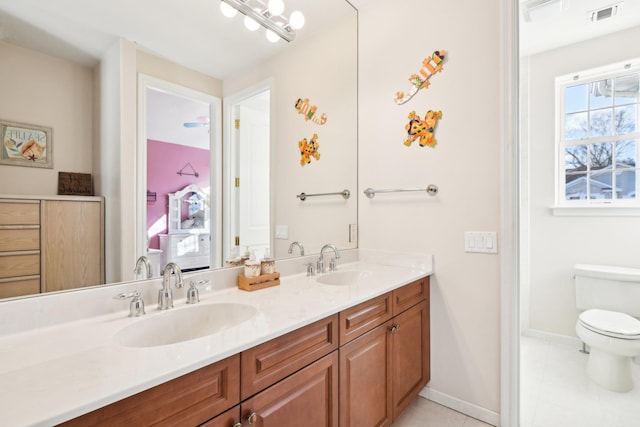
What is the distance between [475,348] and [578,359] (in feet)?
4.37

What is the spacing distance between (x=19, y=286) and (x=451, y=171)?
1.99 m

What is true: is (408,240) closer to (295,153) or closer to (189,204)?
(295,153)

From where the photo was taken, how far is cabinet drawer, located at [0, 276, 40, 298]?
946 mm

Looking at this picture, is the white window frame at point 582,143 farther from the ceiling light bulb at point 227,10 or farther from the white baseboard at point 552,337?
the ceiling light bulb at point 227,10

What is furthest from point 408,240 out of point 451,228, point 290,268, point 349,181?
Result: point 290,268

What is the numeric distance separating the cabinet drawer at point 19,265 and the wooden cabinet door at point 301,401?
2.62 feet

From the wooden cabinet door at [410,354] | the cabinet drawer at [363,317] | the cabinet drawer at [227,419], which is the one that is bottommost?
the wooden cabinet door at [410,354]

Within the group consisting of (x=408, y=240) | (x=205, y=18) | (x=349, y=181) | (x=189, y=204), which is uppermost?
(x=205, y=18)

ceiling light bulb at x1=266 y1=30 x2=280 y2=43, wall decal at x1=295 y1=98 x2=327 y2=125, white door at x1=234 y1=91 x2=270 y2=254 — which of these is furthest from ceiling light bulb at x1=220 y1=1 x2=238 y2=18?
wall decal at x1=295 y1=98 x2=327 y2=125

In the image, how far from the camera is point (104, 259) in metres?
1.14

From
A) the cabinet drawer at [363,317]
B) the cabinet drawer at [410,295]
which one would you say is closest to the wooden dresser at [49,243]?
the cabinet drawer at [363,317]

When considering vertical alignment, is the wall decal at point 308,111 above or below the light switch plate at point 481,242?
above

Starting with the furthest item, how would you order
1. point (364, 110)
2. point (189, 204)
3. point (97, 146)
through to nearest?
point (364, 110) < point (189, 204) < point (97, 146)

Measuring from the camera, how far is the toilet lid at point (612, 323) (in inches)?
76.8
